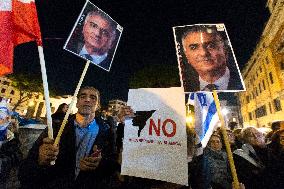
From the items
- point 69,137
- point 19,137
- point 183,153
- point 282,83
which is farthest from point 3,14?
point 282,83

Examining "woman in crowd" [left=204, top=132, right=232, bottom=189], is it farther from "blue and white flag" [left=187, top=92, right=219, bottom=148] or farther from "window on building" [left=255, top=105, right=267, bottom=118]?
"window on building" [left=255, top=105, right=267, bottom=118]

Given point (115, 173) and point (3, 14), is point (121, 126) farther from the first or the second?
point (3, 14)

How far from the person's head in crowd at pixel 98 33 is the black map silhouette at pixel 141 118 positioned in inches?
59.8

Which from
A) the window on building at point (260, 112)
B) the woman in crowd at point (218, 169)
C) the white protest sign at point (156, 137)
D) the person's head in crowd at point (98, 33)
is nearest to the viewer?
the white protest sign at point (156, 137)

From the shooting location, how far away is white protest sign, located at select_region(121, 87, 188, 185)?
9.66 ft

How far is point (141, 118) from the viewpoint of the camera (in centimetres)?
321

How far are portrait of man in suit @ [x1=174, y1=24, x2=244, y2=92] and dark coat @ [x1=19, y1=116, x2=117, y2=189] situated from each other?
1.46m

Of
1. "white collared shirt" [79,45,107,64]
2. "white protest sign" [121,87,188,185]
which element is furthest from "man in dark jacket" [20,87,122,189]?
"white collared shirt" [79,45,107,64]

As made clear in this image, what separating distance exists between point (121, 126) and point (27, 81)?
40164mm

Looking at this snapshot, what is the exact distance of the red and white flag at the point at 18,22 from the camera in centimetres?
325

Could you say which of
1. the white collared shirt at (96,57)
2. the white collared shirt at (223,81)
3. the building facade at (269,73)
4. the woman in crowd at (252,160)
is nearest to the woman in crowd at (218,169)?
the woman in crowd at (252,160)

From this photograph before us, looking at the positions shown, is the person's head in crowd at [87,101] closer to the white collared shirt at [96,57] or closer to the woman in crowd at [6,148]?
the white collared shirt at [96,57]

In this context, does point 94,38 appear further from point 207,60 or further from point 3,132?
point 3,132

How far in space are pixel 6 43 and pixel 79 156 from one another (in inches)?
68.0
